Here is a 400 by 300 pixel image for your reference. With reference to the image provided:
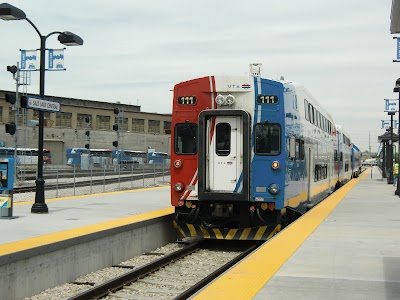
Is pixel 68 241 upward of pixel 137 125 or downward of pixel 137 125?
downward

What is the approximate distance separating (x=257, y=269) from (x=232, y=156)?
458 centimetres

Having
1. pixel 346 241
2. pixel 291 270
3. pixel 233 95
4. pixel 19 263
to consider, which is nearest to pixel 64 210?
pixel 233 95

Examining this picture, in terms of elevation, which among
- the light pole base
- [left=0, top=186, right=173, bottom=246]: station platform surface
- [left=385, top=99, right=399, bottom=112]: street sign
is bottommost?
[left=0, top=186, right=173, bottom=246]: station platform surface

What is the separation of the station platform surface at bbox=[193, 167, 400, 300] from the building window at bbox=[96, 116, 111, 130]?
3150 inches

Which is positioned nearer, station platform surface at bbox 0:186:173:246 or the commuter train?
station platform surface at bbox 0:186:173:246

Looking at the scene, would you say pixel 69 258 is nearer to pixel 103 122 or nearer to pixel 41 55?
pixel 41 55

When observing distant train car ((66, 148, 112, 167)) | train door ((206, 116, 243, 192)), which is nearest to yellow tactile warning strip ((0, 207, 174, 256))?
train door ((206, 116, 243, 192))

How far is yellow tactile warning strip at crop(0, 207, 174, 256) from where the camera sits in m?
8.30

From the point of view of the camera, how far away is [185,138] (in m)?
12.0

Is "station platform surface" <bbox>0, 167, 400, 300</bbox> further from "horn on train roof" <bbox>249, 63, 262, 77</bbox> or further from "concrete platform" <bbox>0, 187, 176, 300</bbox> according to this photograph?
"horn on train roof" <bbox>249, 63, 262, 77</bbox>

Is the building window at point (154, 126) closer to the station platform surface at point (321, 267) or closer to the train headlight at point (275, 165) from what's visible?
the station platform surface at point (321, 267)

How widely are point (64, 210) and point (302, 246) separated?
7867mm

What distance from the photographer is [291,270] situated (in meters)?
7.25

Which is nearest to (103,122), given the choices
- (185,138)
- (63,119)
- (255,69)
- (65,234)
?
(63,119)
